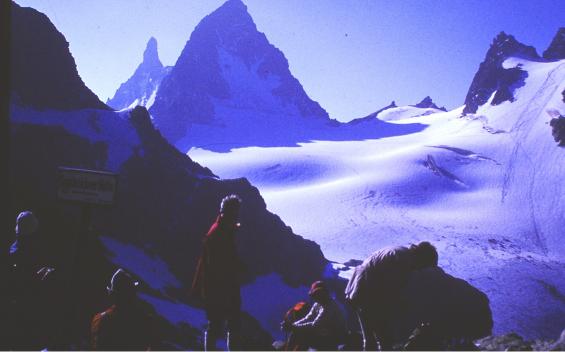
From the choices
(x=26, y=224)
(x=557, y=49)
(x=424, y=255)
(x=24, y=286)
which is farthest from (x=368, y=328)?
(x=557, y=49)

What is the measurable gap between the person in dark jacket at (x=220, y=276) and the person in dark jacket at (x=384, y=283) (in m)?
1.95

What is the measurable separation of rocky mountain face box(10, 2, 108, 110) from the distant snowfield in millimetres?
46500

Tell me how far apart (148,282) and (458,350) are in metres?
30.8

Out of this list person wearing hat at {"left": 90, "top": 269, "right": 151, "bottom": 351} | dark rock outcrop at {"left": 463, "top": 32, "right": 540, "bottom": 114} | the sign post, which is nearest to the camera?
person wearing hat at {"left": 90, "top": 269, "right": 151, "bottom": 351}

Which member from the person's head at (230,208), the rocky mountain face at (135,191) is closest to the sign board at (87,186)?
the person's head at (230,208)

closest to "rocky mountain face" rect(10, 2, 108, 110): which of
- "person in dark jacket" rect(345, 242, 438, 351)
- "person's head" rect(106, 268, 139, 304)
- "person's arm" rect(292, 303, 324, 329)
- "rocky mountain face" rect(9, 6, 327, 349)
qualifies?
"rocky mountain face" rect(9, 6, 327, 349)

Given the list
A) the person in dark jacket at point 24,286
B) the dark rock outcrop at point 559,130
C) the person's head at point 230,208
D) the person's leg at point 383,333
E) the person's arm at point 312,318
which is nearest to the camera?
the person's head at point 230,208

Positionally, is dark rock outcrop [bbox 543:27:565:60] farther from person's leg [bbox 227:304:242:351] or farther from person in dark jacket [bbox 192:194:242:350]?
person's leg [bbox 227:304:242:351]

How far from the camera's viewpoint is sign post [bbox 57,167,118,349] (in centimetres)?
553

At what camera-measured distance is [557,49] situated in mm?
165375

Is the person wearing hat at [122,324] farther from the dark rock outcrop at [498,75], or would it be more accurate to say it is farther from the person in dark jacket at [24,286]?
the dark rock outcrop at [498,75]

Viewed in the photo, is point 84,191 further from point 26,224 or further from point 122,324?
point 26,224

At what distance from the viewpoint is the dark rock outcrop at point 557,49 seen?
163 m

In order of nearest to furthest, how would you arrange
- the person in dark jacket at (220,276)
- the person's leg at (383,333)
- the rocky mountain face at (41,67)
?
the person in dark jacket at (220,276) < the person's leg at (383,333) < the rocky mountain face at (41,67)
